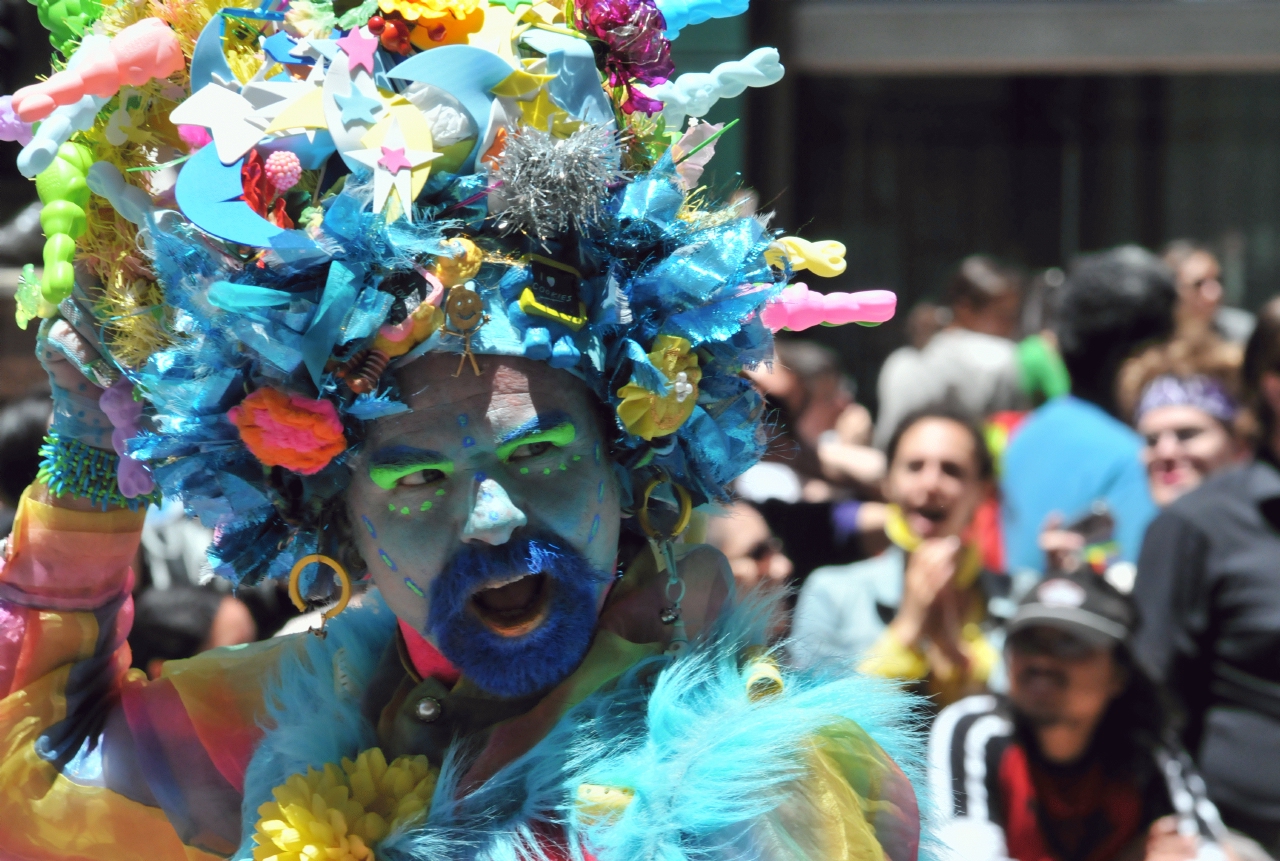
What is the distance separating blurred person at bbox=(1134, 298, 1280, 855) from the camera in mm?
3232

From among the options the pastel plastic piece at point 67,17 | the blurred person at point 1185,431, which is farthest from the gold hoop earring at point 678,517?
the blurred person at point 1185,431

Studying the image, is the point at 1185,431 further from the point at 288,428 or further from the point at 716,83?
the point at 288,428

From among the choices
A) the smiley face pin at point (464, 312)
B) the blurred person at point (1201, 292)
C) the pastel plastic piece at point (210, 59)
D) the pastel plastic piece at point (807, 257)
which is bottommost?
the blurred person at point (1201, 292)

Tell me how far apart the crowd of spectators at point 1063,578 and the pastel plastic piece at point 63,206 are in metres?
0.92

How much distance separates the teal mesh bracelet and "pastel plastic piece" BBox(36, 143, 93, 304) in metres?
0.28

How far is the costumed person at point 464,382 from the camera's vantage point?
1548 millimetres

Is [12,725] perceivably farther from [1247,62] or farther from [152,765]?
[1247,62]

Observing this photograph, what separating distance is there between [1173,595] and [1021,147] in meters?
4.02

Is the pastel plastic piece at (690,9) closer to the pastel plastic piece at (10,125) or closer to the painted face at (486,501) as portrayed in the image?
the painted face at (486,501)

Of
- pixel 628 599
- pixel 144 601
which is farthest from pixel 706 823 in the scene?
pixel 144 601

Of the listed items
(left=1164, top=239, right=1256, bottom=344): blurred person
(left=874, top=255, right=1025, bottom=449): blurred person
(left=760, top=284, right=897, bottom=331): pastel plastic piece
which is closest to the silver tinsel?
(left=760, top=284, right=897, bottom=331): pastel plastic piece

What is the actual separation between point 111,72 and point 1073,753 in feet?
7.51

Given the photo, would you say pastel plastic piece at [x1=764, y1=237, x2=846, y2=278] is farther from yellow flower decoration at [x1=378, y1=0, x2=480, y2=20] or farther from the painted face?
yellow flower decoration at [x1=378, y1=0, x2=480, y2=20]

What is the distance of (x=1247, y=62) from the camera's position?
604 cm
